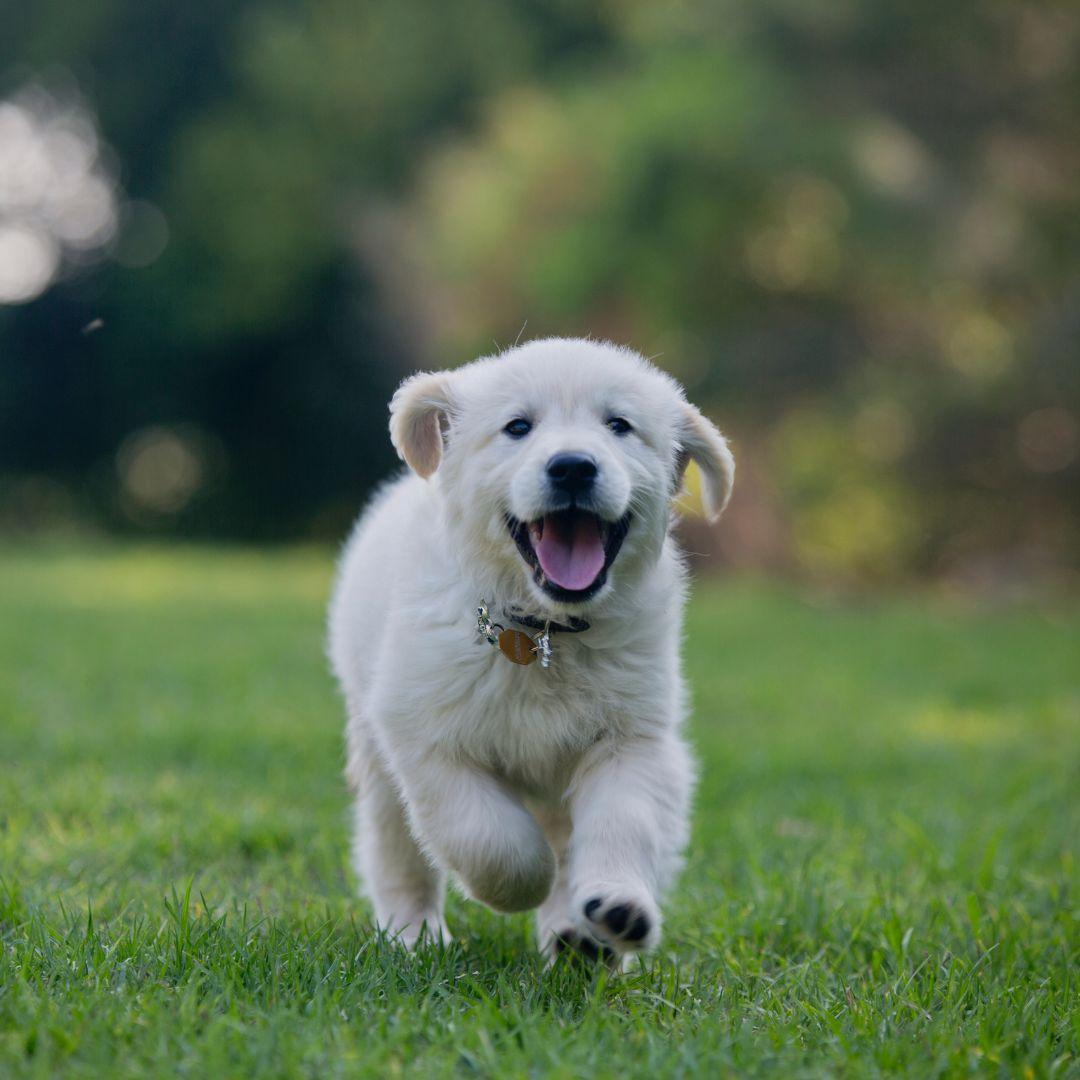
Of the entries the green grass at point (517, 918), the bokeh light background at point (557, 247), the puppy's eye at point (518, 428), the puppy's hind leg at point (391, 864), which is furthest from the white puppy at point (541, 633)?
the bokeh light background at point (557, 247)

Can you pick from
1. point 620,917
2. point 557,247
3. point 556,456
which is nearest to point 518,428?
point 556,456

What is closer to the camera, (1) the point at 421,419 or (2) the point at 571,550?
(2) the point at 571,550

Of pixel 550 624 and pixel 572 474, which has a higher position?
pixel 572 474

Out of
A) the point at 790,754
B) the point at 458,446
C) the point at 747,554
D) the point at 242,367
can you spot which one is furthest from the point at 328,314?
the point at 458,446

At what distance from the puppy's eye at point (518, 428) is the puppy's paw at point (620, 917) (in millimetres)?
1065

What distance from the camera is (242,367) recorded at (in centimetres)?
2514

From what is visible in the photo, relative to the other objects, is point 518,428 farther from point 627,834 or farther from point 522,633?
point 627,834

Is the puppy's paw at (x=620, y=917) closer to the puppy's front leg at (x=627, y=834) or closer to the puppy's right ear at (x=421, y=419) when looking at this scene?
the puppy's front leg at (x=627, y=834)

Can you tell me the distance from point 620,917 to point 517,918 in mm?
1120

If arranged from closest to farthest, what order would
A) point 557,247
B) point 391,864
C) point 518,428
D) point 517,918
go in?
point 518,428 < point 391,864 < point 517,918 < point 557,247

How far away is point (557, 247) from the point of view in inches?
661

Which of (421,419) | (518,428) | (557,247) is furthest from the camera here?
(557,247)

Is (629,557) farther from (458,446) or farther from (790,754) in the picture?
(790,754)

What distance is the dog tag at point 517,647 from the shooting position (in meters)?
3.13
